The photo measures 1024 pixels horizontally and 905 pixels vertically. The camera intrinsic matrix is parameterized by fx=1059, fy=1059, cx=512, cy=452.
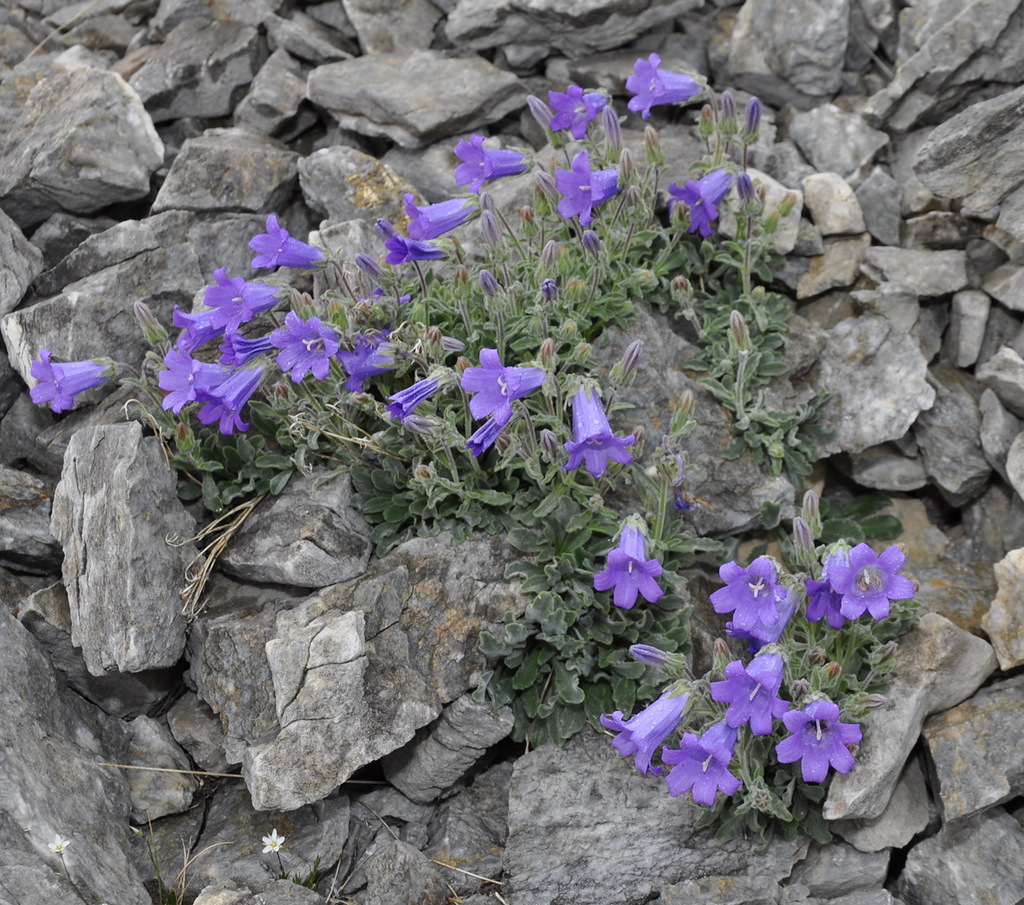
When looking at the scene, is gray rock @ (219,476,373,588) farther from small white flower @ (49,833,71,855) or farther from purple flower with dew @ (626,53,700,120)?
purple flower with dew @ (626,53,700,120)

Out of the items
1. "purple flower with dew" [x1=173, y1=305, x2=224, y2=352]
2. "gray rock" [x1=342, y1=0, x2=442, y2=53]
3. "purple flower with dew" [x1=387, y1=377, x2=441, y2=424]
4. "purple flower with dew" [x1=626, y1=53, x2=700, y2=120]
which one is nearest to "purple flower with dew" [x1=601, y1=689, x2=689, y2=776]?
"purple flower with dew" [x1=387, y1=377, x2=441, y2=424]

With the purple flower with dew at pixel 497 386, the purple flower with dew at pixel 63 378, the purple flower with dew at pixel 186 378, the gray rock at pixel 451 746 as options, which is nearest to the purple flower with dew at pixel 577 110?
the purple flower with dew at pixel 497 386

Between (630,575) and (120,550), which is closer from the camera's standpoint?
(630,575)

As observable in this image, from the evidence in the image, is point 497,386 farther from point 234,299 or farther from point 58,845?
point 58,845

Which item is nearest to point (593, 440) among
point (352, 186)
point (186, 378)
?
point (186, 378)

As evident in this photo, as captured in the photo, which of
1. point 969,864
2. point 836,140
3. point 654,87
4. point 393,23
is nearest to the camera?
point 969,864

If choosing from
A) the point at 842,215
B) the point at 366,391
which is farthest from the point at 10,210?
the point at 842,215

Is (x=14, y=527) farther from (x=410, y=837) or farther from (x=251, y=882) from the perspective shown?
(x=410, y=837)
